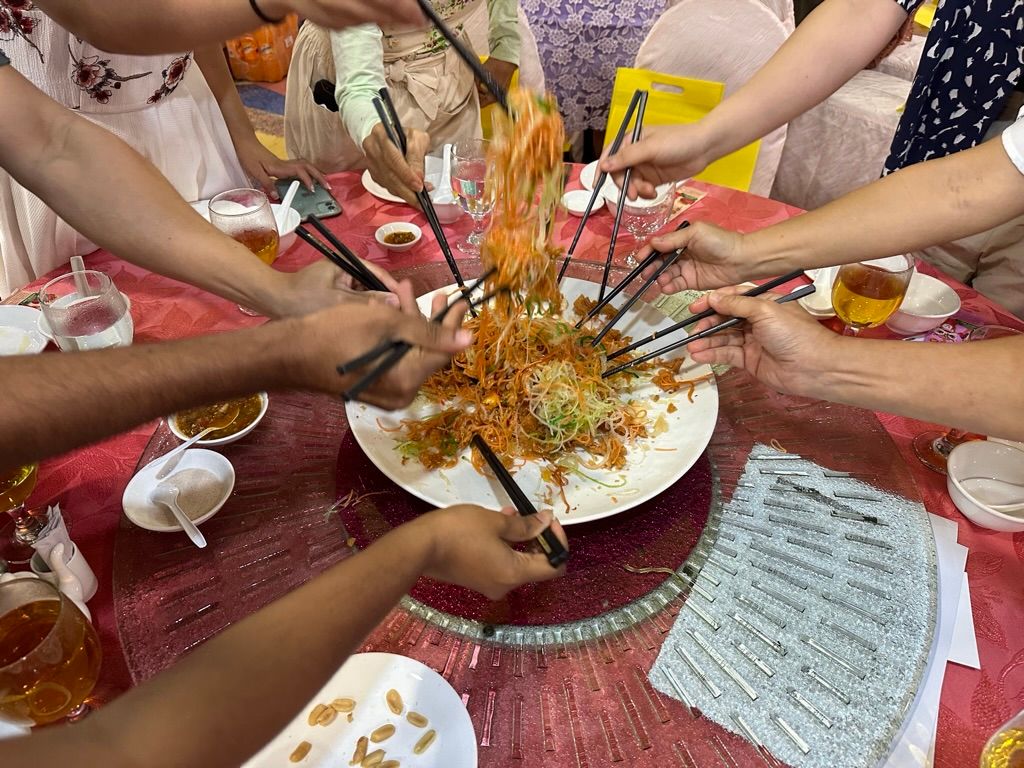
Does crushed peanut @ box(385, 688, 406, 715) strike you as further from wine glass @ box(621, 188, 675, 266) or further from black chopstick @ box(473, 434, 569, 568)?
wine glass @ box(621, 188, 675, 266)

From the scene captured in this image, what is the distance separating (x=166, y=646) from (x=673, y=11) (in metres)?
3.88

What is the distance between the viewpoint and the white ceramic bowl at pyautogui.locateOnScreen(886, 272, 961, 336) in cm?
205

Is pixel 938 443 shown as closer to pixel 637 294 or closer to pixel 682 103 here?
pixel 637 294

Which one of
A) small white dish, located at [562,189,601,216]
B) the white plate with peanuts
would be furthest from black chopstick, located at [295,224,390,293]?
small white dish, located at [562,189,601,216]

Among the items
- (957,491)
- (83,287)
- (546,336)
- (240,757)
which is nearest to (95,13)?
(83,287)

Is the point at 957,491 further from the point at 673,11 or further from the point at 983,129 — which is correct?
the point at 673,11

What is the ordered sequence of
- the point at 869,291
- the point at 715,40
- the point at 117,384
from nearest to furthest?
the point at 117,384, the point at 869,291, the point at 715,40

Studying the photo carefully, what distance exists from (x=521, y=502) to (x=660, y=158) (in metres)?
1.47

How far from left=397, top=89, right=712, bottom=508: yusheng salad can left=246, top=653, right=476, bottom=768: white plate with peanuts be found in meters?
0.58

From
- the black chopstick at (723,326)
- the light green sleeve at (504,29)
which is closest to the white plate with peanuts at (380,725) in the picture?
the black chopstick at (723,326)

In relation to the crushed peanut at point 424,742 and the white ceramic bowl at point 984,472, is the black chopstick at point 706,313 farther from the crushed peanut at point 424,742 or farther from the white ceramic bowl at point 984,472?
the crushed peanut at point 424,742

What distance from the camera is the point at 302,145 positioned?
403 cm

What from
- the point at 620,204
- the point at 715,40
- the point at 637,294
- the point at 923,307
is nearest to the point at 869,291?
the point at 923,307

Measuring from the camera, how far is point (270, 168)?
9.90 feet
